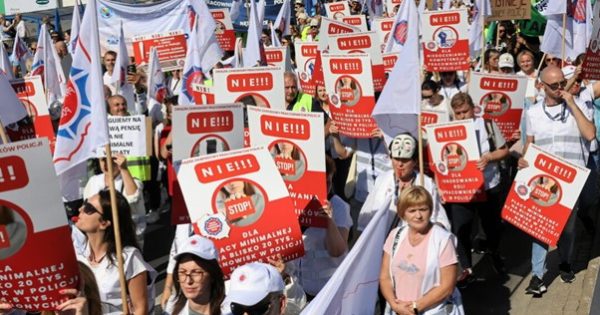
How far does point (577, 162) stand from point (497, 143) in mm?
667

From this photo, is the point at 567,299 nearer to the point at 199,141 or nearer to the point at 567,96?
the point at 567,96

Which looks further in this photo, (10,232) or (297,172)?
(297,172)

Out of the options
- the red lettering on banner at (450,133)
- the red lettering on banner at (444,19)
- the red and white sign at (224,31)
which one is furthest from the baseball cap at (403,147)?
the red and white sign at (224,31)

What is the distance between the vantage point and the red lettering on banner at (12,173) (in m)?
3.94

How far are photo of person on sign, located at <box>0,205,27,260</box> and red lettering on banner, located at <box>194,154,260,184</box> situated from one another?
4.59 feet

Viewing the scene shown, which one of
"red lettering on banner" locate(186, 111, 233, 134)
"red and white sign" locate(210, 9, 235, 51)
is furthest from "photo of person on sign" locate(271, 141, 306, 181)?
"red and white sign" locate(210, 9, 235, 51)

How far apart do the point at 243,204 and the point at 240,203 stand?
19 millimetres

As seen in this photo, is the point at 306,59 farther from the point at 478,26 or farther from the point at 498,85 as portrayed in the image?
the point at 498,85

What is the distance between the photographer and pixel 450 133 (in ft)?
23.8

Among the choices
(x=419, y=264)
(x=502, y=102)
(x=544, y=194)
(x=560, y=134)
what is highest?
(x=502, y=102)

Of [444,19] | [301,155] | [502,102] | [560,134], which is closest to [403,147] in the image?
[301,155]

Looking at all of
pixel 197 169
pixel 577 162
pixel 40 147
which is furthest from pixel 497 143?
pixel 40 147

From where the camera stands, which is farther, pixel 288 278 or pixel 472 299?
pixel 472 299

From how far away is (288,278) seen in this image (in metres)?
5.18
